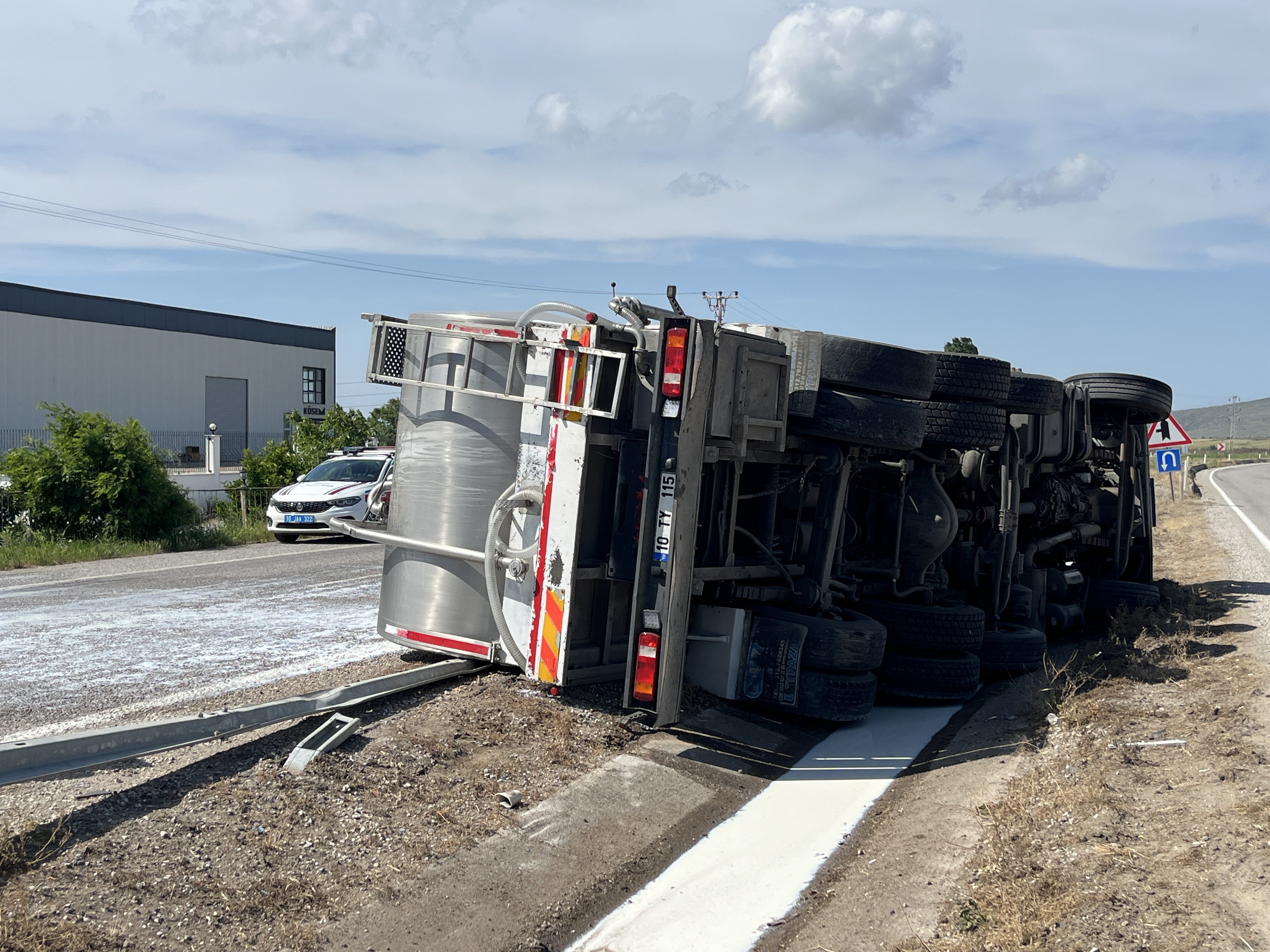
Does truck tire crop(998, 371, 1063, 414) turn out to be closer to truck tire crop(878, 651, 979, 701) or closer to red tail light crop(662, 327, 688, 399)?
truck tire crop(878, 651, 979, 701)

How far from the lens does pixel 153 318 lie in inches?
1949

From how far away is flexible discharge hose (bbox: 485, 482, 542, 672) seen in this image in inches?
236

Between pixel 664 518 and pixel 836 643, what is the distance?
5.17 ft

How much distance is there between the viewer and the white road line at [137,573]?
1233 cm

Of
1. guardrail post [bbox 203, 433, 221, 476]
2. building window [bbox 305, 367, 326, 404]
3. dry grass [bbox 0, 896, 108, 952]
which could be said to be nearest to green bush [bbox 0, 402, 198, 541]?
guardrail post [bbox 203, 433, 221, 476]

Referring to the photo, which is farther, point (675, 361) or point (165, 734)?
point (675, 361)

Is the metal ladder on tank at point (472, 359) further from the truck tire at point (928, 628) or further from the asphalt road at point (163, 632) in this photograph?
the truck tire at point (928, 628)

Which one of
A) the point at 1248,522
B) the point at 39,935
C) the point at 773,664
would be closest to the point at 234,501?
the point at 773,664

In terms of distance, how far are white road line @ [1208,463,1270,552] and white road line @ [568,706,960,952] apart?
47.3 feet

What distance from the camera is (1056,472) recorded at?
10.9 m

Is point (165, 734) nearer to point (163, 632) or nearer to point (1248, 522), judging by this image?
point (163, 632)

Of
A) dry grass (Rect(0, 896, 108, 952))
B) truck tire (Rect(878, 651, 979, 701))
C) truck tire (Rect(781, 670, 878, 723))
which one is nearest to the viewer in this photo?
dry grass (Rect(0, 896, 108, 952))

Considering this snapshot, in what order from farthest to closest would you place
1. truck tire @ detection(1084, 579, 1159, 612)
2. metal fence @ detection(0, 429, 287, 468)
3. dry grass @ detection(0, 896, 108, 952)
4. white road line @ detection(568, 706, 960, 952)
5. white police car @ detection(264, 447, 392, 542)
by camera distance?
metal fence @ detection(0, 429, 287, 468), white police car @ detection(264, 447, 392, 542), truck tire @ detection(1084, 579, 1159, 612), white road line @ detection(568, 706, 960, 952), dry grass @ detection(0, 896, 108, 952)

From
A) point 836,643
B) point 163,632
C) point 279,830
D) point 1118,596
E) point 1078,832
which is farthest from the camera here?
point 1118,596
